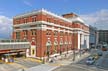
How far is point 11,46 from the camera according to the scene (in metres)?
50.6

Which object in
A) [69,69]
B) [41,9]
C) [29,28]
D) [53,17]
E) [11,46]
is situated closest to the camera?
[69,69]

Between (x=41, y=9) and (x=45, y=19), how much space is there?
3.99m

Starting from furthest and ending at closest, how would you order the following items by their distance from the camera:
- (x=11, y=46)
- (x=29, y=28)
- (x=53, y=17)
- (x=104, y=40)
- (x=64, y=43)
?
(x=104, y=40), (x=64, y=43), (x=53, y=17), (x=29, y=28), (x=11, y=46)

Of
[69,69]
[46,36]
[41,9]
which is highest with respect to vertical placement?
[41,9]

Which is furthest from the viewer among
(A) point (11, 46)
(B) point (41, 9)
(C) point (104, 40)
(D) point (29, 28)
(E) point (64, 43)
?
(C) point (104, 40)

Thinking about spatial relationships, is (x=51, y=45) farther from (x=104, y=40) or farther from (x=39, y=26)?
(x=104, y=40)

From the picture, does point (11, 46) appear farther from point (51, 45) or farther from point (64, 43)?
point (64, 43)

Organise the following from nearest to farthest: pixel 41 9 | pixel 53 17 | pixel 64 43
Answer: pixel 41 9 → pixel 53 17 → pixel 64 43

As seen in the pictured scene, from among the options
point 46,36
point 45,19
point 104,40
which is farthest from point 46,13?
point 104,40

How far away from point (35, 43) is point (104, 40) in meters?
139

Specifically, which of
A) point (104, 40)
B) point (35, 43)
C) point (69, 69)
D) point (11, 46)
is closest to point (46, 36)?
point (35, 43)

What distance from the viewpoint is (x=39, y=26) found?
56.8 m

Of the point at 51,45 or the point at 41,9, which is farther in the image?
the point at 51,45

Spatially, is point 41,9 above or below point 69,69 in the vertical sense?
above
